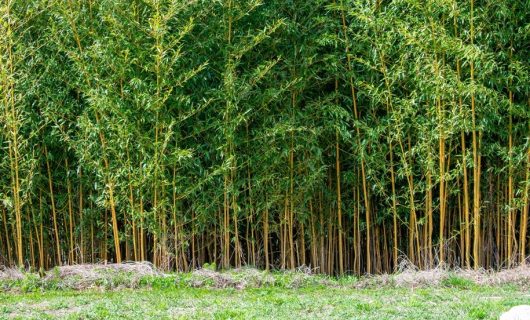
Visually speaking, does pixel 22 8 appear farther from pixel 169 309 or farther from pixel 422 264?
pixel 422 264

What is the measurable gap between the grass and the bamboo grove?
520 millimetres

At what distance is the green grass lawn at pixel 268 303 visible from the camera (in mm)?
4660

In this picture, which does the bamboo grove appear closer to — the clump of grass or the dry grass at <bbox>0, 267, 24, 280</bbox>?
the dry grass at <bbox>0, 267, 24, 280</bbox>

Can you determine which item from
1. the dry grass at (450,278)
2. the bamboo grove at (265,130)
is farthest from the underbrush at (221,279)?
the bamboo grove at (265,130)

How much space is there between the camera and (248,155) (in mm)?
6676

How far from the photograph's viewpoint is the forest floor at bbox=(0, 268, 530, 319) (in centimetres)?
471

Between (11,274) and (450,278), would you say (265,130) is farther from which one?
(11,274)

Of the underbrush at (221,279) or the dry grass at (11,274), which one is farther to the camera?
the dry grass at (11,274)

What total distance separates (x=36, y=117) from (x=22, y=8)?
0.96 metres

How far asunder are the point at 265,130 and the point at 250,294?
1540mm

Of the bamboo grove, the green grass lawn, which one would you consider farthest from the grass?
the bamboo grove

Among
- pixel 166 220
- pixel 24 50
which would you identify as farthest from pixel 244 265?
pixel 24 50

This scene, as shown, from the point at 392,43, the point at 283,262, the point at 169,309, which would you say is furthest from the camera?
the point at 283,262

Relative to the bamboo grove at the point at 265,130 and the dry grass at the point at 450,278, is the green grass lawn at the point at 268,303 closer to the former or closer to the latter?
the dry grass at the point at 450,278
